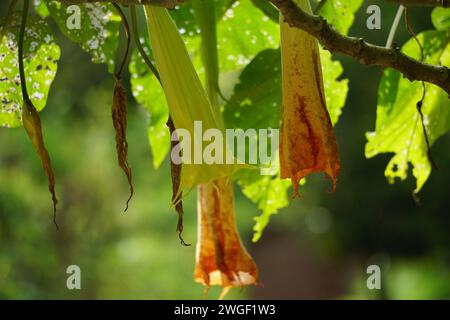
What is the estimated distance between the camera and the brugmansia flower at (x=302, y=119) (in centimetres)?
34

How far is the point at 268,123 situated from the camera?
1.69 feet

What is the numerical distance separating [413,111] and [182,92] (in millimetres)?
197

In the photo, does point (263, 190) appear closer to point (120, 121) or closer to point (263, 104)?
point (263, 104)

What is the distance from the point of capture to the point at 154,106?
55cm

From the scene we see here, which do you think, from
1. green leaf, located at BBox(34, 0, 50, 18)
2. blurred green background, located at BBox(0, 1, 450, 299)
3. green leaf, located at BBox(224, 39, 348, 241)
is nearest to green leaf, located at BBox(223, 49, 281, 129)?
green leaf, located at BBox(224, 39, 348, 241)

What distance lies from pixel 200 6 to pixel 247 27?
0.25 ft

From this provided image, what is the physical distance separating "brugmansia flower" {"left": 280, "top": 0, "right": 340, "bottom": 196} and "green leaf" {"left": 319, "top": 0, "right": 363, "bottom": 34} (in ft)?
0.50

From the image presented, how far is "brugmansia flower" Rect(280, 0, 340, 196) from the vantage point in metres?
0.34

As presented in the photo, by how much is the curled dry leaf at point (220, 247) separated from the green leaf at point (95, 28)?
3.6 inches

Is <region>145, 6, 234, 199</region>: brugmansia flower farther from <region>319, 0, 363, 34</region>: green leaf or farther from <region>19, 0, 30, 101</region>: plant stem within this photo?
<region>319, 0, 363, 34</region>: green leaf

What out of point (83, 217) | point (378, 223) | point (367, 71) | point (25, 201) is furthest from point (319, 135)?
point (378, 223)

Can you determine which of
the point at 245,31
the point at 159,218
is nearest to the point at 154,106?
the point at 245,31

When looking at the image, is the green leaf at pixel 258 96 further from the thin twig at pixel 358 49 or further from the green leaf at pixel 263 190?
the thin twig at pixel 358 49

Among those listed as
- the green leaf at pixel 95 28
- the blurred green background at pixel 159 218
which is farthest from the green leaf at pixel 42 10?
the blurred green background at pixel 159 218
